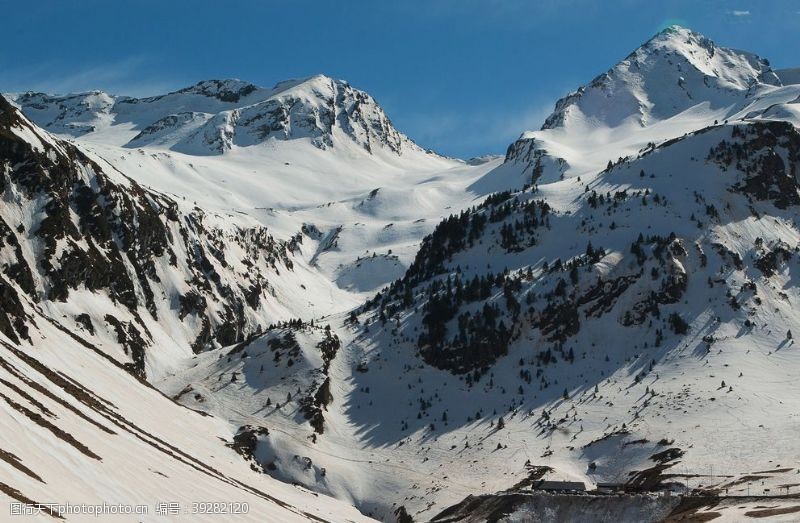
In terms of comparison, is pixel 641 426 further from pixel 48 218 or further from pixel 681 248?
pixel 48 218

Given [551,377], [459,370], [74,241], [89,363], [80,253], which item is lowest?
[551,377]

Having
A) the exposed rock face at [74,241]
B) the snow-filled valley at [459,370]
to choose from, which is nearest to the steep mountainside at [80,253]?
the exposed rock face at [74,241]

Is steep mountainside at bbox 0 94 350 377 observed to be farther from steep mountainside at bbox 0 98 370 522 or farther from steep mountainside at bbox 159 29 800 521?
steep mountainside at bbox 159 29 800 521

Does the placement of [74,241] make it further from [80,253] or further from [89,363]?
[89,363]

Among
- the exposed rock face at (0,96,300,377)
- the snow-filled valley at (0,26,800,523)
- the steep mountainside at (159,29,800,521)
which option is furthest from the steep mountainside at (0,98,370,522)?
the steep mountainside at (159,29,800,521)

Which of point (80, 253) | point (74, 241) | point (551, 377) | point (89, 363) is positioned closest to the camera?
point (89, 363)

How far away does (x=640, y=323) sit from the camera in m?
173

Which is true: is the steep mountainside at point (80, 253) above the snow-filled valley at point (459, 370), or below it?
above

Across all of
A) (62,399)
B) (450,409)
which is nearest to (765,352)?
(450,409)

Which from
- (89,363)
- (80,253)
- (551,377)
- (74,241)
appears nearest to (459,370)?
(551,377)

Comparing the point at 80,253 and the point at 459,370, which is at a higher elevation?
the point at 80,253

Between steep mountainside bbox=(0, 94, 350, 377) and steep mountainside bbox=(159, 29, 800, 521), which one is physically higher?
steep mountainside bbox=(0, 94, 350, 377)

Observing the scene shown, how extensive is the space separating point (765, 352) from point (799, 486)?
235 ft

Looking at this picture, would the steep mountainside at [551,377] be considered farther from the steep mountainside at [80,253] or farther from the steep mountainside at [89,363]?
the steep mountainside at [89,363]
